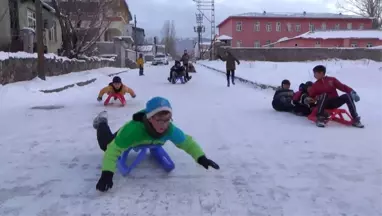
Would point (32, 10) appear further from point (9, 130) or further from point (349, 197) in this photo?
point (349, 197)

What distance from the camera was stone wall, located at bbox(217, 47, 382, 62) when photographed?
150 ft

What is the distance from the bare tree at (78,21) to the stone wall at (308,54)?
18.2 meters

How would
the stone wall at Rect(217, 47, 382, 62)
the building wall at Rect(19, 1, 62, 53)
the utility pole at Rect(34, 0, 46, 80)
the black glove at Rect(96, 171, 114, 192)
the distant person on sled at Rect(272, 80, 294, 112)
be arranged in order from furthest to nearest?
the stone wall at Rect(217, 47, 382, 62) < the building wall at Rect(19, 1, 62, 53) < the utility pole at Rect(34, 0, 46, 80) < the distant person on sled at Rect(272, 80, 294, 112) < the black glove at Rect(96, 171, 114, 192)

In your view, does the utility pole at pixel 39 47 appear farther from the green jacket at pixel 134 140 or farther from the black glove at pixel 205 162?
the black glove at pixel 205 162

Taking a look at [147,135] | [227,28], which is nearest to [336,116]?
[147,135]

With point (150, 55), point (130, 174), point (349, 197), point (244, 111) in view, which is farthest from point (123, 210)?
point (150, 55)

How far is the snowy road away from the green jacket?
287 mm

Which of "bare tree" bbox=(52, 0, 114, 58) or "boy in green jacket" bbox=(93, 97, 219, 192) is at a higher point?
"bare tree" bbox=(52, 0, 114, 58)

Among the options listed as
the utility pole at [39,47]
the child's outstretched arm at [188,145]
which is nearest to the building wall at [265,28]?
the utility pole at [39,47]

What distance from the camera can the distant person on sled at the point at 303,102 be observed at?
26.8ft

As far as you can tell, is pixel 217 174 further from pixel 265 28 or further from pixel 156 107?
pixel 265 28

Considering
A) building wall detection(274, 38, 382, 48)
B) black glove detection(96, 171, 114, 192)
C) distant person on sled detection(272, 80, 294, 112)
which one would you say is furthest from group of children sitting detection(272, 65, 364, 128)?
building wall detection(274, 38, 382, 48)

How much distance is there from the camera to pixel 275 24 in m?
81.4

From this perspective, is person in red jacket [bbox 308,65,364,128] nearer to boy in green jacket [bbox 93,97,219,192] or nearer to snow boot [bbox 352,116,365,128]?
snow boot [bbox 352,116,365,128]
